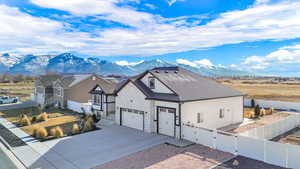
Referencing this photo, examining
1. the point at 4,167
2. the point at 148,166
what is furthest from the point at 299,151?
the point at 4,167

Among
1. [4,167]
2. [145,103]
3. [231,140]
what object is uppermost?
[145,103]

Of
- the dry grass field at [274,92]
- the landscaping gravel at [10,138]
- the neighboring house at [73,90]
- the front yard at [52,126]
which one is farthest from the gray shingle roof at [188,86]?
the dry grass field at [274,92]

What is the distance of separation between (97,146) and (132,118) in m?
5.31

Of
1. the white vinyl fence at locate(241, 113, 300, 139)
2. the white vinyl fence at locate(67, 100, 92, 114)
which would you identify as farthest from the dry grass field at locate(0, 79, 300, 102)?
the white vinyl fence at locate(241, 113, 300, 139)

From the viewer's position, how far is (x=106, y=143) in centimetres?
1526

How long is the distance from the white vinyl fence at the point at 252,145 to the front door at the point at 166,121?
1.15 meters

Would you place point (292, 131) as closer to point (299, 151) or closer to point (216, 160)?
point (299, 151)

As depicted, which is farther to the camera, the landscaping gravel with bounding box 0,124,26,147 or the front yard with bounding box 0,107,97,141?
the front yard with bounding box 0,107,97,141

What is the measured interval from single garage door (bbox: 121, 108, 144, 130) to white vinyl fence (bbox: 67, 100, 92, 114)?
778cm

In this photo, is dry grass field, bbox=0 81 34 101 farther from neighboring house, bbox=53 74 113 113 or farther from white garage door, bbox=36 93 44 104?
neighboring house, bbox=53 74 113 113

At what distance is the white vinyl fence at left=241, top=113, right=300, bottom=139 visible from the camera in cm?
1482

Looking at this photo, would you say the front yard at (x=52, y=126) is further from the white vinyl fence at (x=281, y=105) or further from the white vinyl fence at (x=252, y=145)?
the white vinyl fence at (x=281, y=105)

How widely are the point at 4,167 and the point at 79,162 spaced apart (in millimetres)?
4005

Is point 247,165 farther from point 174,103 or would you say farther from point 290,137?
A: point 290,137
